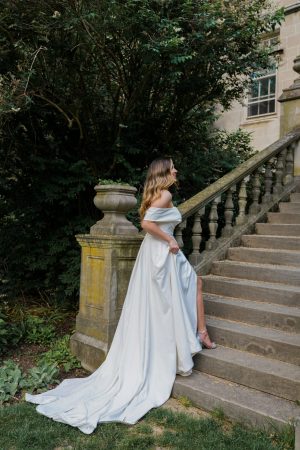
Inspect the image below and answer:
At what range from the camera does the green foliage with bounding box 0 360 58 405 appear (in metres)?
3.76

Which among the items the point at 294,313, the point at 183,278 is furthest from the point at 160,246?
the point at 294,313

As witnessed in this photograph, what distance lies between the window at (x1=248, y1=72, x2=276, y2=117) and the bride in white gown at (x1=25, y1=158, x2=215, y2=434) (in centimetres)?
1083

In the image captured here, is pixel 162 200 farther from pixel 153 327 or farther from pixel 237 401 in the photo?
pixel 237 401

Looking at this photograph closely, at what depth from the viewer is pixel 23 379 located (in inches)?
156

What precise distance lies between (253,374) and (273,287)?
3.94ft

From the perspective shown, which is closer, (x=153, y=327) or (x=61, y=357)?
(x=153, y=327)

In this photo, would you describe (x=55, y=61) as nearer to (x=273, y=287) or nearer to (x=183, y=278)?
(x=183, y=278)

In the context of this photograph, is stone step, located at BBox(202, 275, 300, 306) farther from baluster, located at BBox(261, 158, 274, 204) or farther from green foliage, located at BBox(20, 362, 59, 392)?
green foliage, located at BBox(20, 362, 59, 392)

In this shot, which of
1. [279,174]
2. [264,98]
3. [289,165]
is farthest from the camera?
[264,98]

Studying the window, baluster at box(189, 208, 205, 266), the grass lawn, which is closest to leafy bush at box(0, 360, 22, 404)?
the grass lawn

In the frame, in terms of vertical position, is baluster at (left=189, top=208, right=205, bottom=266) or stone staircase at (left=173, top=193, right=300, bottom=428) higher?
baluster at (left=189, top=208, right=205, bottom=266)

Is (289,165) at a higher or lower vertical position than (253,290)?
higher

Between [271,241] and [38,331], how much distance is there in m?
3.14

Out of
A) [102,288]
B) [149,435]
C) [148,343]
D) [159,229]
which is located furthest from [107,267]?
[149,435]
